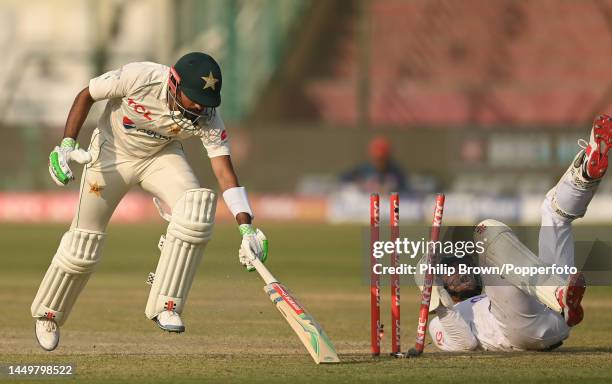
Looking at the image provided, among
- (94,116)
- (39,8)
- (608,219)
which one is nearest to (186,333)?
(608,219)

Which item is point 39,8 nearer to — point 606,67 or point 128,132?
point 606,67

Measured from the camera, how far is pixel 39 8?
28938mm

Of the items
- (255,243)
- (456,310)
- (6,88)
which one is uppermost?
(255,243)

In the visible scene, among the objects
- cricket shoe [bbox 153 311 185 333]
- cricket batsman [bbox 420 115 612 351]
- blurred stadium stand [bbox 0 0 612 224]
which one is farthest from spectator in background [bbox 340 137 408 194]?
cricket shoe [bbox 153 311 185 333]

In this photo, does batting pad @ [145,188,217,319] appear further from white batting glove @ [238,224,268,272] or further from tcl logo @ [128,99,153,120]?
tcl logo @ [128,99,153,120]

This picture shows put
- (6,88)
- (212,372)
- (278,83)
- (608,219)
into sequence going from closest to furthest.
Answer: (212,372)
(608,219)
(278,83)
(6,88)

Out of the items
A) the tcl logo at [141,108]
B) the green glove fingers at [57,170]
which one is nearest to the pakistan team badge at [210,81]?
the tcl logo at [141,108]

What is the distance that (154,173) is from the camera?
6770 mm

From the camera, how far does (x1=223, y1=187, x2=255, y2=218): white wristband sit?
21.8 feet

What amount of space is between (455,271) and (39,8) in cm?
2360

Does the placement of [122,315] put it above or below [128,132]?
below

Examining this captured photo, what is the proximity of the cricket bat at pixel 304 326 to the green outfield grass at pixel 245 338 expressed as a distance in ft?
0.29

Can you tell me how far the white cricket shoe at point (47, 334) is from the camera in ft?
22.3

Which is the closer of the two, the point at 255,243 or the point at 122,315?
the point at 255,243
